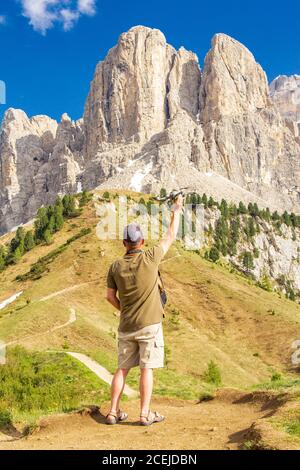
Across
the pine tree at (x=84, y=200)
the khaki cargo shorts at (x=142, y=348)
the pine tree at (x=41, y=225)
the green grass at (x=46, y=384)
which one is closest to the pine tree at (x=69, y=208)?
the pine tree at (x=84, y=200)

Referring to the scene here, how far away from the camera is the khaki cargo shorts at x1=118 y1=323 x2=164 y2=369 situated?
994cm

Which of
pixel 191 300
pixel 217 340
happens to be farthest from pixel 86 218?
pixel 217 340

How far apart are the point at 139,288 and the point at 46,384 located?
1570 cm

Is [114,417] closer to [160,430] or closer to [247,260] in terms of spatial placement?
[160,430]

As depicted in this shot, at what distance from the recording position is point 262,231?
6540 inches

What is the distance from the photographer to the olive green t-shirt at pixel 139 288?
9.85 m

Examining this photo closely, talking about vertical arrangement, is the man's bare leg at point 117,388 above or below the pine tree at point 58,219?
below

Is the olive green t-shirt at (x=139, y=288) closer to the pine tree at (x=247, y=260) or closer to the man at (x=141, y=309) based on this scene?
the man at (x=141, y=309)

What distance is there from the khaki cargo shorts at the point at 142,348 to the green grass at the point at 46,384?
9.24 metres

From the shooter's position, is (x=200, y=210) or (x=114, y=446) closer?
(x=114, y=446)

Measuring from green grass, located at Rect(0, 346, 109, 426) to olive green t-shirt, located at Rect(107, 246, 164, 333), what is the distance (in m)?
9.89

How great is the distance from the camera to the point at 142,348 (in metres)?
10.0

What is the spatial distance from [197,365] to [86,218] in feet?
180

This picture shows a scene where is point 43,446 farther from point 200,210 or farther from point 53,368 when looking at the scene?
point 200,210
